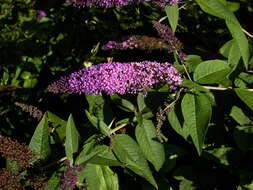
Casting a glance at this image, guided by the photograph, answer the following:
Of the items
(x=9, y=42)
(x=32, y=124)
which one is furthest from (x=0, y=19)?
(x=32, y=124)

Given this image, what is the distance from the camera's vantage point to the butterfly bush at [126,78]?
174 centimetres

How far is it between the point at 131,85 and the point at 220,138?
0.68m

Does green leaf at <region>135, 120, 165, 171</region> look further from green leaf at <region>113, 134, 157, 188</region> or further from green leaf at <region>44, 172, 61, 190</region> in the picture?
green leaf at <region>44, 172, 61, 190</region>

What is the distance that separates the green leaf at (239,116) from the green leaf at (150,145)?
1.66 feet

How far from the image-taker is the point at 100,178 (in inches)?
72.3

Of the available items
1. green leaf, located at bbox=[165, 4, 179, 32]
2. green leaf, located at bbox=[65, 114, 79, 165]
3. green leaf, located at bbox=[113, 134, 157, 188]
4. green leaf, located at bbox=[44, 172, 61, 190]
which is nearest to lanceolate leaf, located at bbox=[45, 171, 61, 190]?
green leaf, located at bbox=[44, 172, 61, 190]

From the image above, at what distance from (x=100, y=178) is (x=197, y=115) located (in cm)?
55

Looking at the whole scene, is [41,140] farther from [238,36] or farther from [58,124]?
[238,36]

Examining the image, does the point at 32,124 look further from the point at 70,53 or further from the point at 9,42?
the point at 9,42

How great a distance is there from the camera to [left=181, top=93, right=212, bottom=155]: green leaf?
1.62 m

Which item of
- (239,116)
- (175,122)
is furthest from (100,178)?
(239,116)

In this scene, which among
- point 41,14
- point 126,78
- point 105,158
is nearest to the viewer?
point 105,158

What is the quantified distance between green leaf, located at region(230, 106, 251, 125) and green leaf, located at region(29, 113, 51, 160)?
3.26 feet

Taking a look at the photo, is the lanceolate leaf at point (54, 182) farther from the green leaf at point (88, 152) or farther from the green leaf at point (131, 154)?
the green leaf at point (131, 154)
